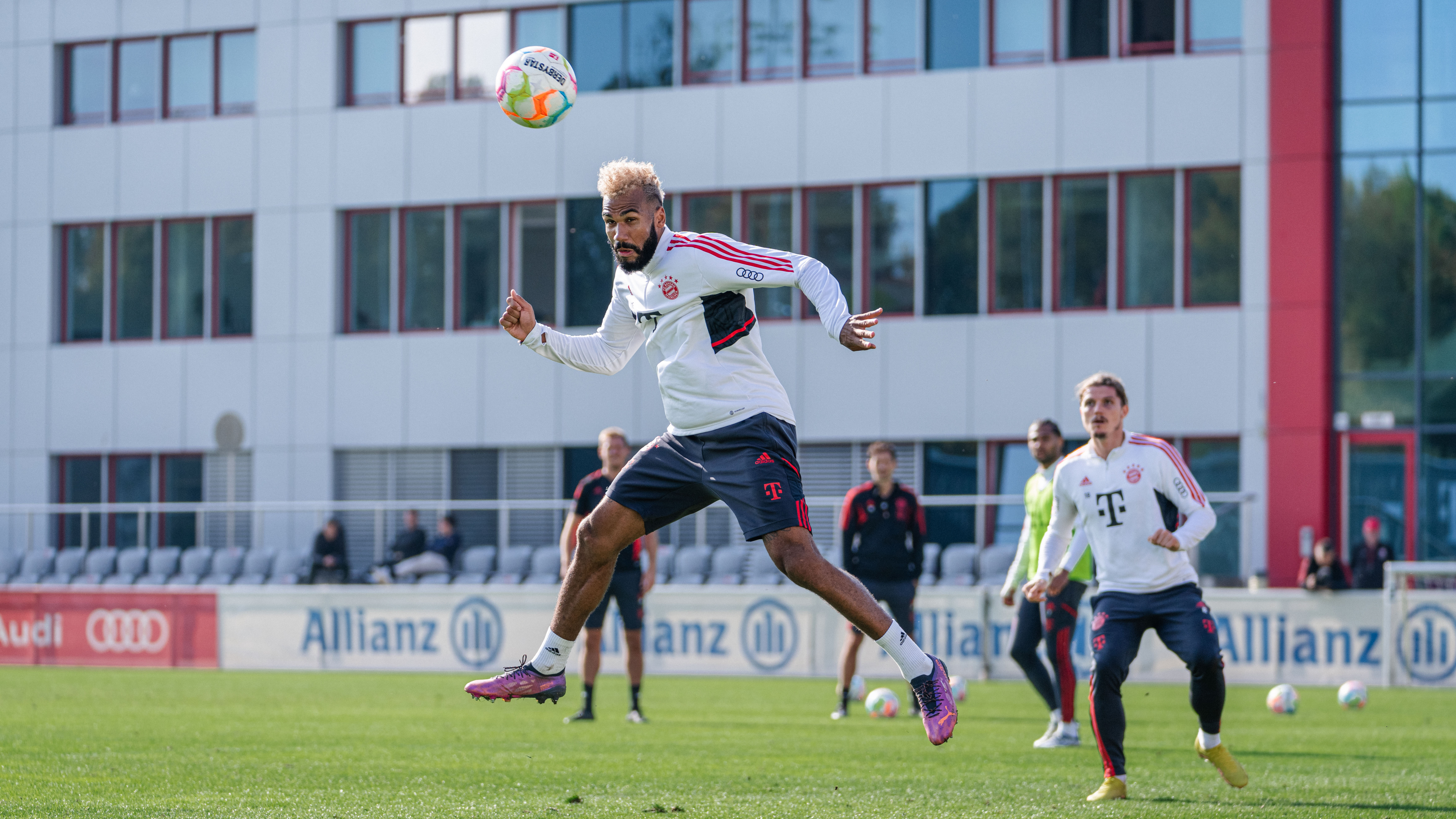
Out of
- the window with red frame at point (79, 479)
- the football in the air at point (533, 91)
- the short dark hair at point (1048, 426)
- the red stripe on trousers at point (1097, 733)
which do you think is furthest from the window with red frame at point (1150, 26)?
the football in the air at point (533, 91)

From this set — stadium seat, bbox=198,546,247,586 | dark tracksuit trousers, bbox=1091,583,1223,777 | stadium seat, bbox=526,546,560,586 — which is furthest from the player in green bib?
stadium seat, bbox=198,546,247,586

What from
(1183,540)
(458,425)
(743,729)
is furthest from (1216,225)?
(1183,540)

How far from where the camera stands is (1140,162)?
1016 inches

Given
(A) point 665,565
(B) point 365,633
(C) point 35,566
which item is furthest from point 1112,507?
(C) point 35,566

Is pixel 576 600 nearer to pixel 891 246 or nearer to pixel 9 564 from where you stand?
pixel 891 246

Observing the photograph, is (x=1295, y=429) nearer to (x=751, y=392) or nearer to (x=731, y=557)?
(x=731, y=557)

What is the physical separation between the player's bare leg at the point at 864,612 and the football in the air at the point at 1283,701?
8571 mm

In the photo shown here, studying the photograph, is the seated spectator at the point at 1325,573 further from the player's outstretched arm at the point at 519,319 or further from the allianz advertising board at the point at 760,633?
the player's outstretched arm at the point at 519,319

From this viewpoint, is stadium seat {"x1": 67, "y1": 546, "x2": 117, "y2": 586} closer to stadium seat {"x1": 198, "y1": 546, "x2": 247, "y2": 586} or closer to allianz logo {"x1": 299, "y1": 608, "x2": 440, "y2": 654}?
stadium seat {"x1": 198, "y1": 546, "x2": 247, "y2": 586}

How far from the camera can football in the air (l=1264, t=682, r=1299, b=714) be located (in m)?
14.8

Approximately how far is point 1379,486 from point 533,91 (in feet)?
66.5

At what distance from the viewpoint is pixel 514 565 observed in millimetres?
25297

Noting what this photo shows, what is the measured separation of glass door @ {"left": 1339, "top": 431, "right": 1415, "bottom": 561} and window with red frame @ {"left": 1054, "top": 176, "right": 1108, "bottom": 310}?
4.23 m

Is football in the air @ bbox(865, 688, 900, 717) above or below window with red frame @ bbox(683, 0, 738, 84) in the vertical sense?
below
